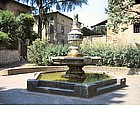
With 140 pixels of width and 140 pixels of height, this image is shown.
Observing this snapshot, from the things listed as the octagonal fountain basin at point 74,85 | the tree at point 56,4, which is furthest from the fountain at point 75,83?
the tree at point 56,4

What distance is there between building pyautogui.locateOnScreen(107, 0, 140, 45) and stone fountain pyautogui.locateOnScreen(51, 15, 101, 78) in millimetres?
550

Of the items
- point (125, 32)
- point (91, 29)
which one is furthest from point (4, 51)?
point (125, 32)

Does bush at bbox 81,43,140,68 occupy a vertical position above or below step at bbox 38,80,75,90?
above

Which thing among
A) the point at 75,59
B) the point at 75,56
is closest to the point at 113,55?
the point at 75,56

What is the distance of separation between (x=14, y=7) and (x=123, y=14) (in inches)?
88.5

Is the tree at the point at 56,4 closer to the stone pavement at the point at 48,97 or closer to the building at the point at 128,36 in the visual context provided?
the building at the point at 128,36

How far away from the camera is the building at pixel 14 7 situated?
3279mm

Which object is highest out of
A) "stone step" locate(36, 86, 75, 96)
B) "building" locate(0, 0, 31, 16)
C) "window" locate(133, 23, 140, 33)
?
"building" locate(0, 0, 31, 16)

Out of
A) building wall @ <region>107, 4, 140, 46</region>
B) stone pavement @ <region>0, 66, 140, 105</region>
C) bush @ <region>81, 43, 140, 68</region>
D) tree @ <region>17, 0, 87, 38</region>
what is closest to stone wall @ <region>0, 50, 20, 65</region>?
stone pavement @ <region>0, 66, 140, 105</region>

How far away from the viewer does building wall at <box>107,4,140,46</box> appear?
398 cm

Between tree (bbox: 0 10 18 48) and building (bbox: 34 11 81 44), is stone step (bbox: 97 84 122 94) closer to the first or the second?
building (bbox: 34 11 81 44)

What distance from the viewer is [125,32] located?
13.7 ft

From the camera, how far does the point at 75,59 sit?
3.53 metres
